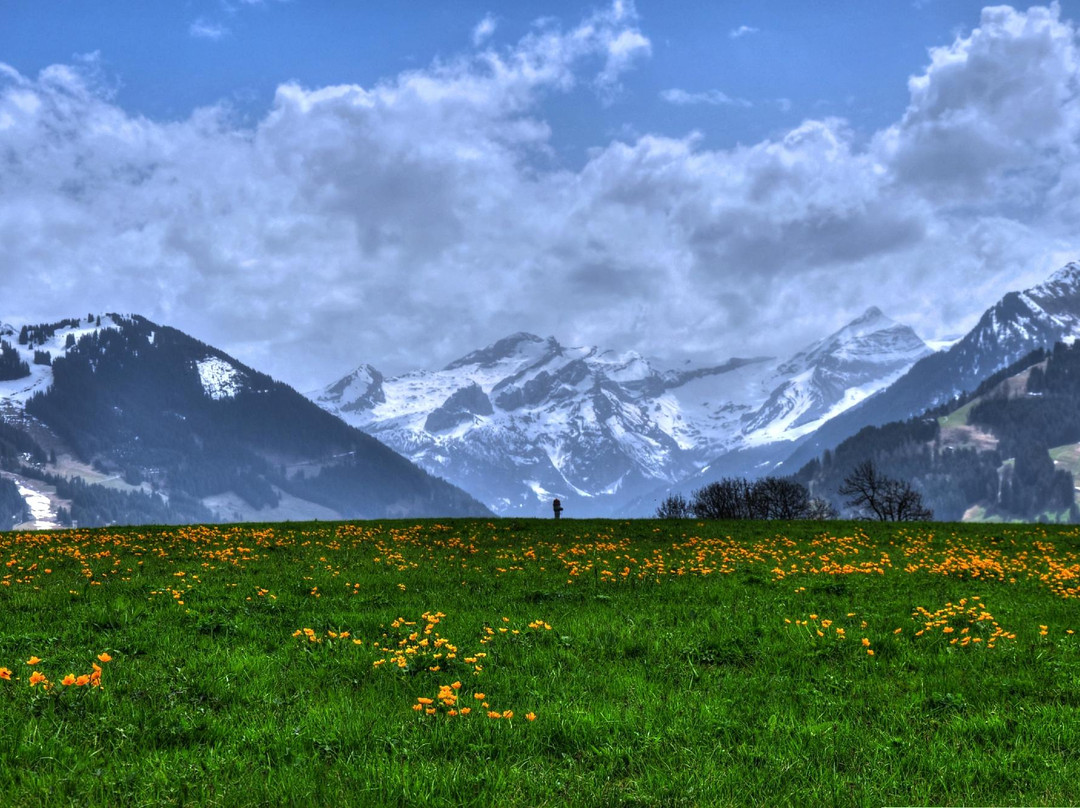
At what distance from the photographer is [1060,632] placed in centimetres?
1456

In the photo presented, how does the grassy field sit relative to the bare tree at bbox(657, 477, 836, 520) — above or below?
above

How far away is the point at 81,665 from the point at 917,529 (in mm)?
35769

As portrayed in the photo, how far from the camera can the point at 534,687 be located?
35.2 feet

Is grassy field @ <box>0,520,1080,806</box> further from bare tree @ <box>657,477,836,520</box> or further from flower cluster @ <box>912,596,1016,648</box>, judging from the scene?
bare tree @ <box>657,477,836,520</box>

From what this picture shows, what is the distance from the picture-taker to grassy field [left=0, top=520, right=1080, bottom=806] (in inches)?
303

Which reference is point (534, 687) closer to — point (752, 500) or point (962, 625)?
point (962, 625)

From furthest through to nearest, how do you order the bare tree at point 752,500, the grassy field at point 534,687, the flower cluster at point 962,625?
the bare tree at point 752,500 → the flower cluster at point 962,625 → the grassy field at point 534,687

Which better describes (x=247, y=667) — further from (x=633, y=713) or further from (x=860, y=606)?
(x=860, y=606)

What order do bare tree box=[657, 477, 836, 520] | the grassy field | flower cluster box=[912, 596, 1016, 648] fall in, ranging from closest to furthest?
the grassy field
flower cluster box=[912, 596, 1016, 648]
bare tree box=[657, 477, 836, 520]

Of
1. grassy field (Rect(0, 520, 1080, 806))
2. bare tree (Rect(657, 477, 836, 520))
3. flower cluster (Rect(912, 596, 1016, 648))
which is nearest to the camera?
grassy field (Rect(0, 520, 1080, 806))

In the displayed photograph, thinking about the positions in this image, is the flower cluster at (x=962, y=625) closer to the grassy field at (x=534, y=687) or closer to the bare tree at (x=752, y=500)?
the grassy field at (x=534, y=687)

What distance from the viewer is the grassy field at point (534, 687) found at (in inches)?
303

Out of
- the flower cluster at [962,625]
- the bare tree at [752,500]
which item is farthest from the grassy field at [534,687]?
the bare tree at [752,500]

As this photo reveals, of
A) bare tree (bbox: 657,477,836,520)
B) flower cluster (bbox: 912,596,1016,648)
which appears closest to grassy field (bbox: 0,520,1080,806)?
flower cluster (bbox: 912,596,1016,648)
